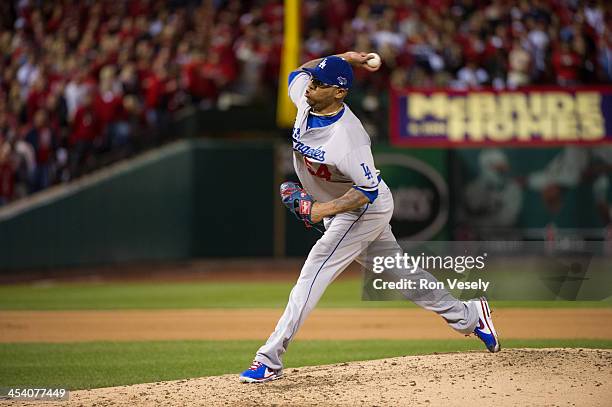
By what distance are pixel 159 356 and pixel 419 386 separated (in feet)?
10.1

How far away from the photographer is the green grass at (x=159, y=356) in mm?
7102

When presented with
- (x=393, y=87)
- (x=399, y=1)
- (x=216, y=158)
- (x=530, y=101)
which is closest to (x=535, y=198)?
(x=530, y=101)

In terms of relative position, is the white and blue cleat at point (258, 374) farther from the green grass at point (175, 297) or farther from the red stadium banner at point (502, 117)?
the red stadium banner at point (502, 117)

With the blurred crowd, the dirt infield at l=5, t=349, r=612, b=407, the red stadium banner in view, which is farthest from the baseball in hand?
the red stadium banner

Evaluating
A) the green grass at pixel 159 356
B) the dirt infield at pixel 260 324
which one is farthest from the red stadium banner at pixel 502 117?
the green grass at pixel 159 356

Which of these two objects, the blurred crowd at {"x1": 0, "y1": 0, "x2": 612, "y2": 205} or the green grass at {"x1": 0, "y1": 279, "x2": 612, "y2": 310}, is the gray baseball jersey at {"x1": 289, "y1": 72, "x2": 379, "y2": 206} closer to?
the green grass at {"x1": 0, "y1": 279, "x2": 612, "y2": 310}

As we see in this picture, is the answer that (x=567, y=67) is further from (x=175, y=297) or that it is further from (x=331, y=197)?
(x=331, y=197)

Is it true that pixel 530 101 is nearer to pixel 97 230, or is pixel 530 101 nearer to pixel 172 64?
pixel 172 64

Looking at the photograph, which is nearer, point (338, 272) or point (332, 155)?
point (332, 155)

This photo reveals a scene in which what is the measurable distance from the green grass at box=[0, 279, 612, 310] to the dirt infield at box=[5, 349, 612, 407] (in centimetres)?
549

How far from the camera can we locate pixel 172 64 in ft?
55.0

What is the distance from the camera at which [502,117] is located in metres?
15.6

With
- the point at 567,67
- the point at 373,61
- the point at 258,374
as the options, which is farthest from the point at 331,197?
the point at 567,67

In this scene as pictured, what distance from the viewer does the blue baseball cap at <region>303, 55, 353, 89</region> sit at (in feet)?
19.0
